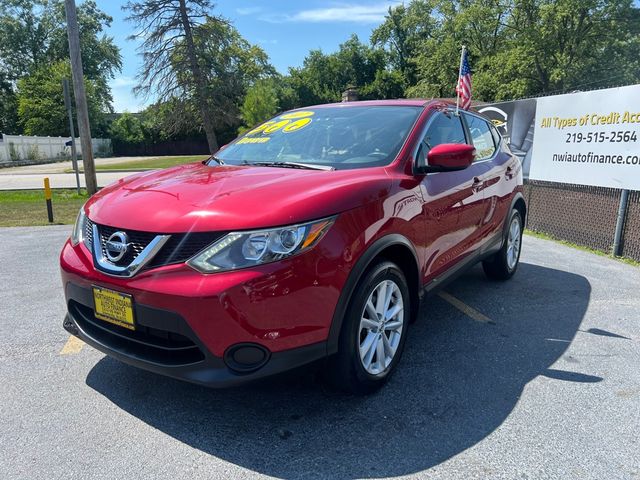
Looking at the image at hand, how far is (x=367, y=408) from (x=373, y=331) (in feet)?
1.43

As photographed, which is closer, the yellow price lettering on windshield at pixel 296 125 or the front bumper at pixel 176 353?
the front bumper at pixel 176 353

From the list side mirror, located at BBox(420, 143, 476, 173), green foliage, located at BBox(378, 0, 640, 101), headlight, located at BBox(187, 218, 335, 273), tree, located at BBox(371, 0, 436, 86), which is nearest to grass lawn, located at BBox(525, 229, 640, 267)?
side mirror, located at BBox(420, 143, 476, 173)

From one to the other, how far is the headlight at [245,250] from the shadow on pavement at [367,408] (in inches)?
25.1

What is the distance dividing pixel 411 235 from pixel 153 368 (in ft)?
5.54

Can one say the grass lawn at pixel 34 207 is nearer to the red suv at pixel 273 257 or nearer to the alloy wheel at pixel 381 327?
the red suv at pixel 273 257

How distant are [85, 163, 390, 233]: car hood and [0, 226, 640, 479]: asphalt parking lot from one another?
43.0 inches

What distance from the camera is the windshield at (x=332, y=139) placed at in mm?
3250

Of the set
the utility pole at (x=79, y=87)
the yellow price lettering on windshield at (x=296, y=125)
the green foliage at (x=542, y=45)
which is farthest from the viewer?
the green foliage at (x=542, y=45)

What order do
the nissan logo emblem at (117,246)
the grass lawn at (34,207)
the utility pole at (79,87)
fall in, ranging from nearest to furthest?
the nissan logo emblem at (117,246), the grass lawn at (34,207), the utility pole at (79,87)

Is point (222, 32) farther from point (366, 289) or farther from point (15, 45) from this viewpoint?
point (15, 45)

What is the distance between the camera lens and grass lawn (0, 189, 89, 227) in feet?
31.7

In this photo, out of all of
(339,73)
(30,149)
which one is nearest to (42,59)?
(30,149)

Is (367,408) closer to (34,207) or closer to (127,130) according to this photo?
(34,207)

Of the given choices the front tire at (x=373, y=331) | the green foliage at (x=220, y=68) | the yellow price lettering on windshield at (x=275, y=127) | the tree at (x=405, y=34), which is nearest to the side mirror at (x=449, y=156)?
the front tire at (x=373, y=331)
